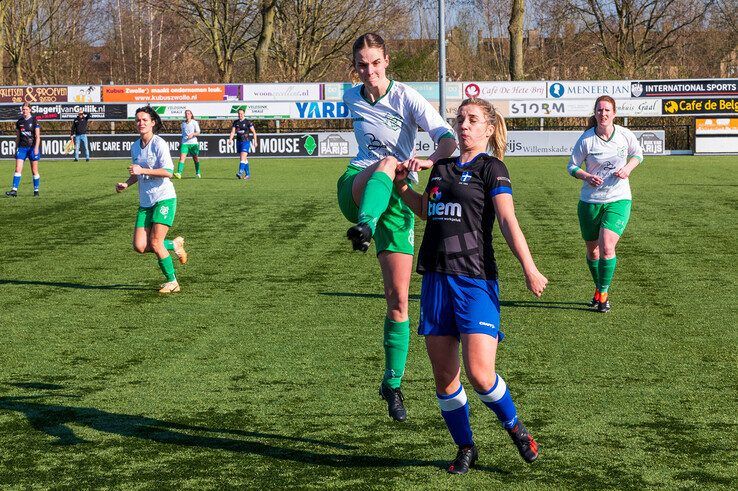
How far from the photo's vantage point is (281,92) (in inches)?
1618

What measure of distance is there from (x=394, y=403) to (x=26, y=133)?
19159 mm

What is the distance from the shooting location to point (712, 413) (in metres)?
6.10

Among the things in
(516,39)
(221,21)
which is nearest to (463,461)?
(516,39)

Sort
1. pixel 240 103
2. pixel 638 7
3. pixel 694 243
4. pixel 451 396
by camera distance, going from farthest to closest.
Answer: pixel 638 7
pixel 240 103
pixel 694 243
pixel 451 396

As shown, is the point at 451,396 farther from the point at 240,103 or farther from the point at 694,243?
the point at 240,103

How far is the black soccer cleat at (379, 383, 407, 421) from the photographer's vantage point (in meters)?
5.61

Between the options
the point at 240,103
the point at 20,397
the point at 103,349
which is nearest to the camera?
the point at 20,397

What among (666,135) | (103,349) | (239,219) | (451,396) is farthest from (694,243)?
(666,135)

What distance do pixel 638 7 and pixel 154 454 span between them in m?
56.1

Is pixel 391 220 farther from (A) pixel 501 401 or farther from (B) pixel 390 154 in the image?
(A) pixel 501 401

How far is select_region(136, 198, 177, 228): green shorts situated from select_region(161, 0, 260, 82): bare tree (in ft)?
136

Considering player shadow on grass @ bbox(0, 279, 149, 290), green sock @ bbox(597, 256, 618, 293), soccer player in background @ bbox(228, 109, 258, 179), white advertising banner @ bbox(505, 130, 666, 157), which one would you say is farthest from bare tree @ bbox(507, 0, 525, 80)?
green sock @ bbox(597, 256, 618, 293)

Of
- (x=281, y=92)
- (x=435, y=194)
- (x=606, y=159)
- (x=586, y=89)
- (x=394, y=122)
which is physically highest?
(x=281, y=92)

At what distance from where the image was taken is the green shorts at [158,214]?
1085cm
